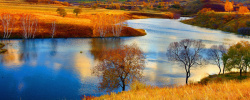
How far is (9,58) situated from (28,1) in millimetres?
121080

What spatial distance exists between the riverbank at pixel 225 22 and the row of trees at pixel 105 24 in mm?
47820

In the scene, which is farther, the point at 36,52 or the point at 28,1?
the point at 28,1

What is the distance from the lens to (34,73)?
31422mm

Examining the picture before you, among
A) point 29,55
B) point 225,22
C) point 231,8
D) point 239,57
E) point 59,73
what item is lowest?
point 59,73

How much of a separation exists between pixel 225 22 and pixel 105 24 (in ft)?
206

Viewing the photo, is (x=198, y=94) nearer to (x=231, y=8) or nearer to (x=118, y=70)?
(x=118, y=70)

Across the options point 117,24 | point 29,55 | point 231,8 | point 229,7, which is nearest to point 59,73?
point 29,55

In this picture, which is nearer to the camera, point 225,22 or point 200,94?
point 200,94

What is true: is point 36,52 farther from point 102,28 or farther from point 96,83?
point 102,28

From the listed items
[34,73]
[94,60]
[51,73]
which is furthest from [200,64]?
[34,73]

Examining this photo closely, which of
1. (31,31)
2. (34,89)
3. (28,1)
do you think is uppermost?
(28,1)

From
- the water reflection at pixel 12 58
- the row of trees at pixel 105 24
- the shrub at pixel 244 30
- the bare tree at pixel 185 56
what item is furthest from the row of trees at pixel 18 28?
the shrub at pixel 244 30

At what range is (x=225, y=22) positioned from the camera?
101 m

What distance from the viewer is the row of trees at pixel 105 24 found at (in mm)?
69750
